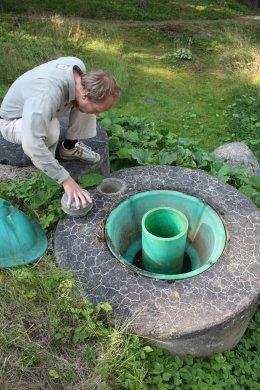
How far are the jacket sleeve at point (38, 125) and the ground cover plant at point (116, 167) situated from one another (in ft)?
2.05

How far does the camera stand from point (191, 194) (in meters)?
3.72

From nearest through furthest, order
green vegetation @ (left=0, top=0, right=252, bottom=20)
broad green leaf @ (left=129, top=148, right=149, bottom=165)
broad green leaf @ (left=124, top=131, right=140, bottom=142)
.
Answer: broad green leaf @ (left=129, top=148, right=149, bottom=165), broad green leaf @ (left=124, top=131, right=140, bottom=142), green vegetation @ (left=0, top=0, right=252, bottom=20)

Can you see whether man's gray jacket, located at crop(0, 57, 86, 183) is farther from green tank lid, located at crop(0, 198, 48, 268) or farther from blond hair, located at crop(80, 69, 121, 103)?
green tank lid, located at crop(0, 198, 48, 268)

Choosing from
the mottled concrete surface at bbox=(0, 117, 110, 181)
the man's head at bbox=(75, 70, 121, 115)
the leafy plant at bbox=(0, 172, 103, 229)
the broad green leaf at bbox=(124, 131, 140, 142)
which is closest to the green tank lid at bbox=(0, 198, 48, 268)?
the leafy plant at bbox=(0, 172, 103, 229)

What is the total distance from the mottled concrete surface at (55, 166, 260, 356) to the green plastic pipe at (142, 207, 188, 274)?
0.29 metres

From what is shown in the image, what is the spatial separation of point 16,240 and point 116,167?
5.67ft

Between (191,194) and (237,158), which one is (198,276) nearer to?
(191,194)

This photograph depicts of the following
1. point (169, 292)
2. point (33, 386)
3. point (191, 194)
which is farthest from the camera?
point (191, 194)

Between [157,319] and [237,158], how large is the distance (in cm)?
330

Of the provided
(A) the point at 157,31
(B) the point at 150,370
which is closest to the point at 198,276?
(B) the point at 150,370

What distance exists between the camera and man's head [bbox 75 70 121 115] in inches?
115

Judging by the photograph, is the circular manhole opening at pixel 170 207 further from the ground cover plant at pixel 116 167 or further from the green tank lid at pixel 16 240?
the green tank lid at pixel 16 240

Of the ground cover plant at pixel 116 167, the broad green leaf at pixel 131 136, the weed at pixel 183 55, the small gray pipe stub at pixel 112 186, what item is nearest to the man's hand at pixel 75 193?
the ground cover plant at pixel 116 167

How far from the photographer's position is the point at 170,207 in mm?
3744
